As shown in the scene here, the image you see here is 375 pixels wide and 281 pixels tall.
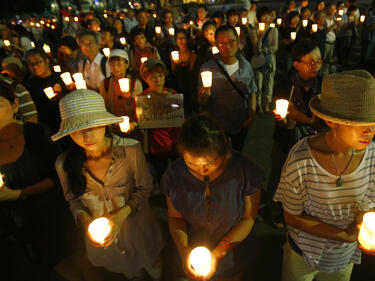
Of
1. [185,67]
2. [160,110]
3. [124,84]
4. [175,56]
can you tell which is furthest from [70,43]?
[160,110]

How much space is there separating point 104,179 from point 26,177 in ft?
3.04

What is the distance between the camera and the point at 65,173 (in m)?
2.14

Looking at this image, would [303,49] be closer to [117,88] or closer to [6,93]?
[117,88]

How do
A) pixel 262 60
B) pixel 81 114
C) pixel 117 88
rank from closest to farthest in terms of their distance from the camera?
pixel 81 114, pixel 117 88, pixel 262 60

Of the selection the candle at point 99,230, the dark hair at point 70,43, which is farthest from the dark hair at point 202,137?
the dark hair at point 70,43

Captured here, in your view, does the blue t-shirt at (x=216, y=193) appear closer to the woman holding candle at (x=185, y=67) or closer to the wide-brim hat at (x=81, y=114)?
the wide-brim hat at (x=81, y=114)

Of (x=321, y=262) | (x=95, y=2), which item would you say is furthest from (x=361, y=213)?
(x=95, y=2)

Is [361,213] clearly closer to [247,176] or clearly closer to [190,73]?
[247,176]

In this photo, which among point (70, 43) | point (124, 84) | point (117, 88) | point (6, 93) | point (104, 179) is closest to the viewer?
point (104, 179)

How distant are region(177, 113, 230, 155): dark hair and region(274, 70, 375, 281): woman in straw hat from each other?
0.53 metres

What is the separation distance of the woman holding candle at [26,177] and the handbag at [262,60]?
4.80 meters

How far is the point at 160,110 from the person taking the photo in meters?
3.39

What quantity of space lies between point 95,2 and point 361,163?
40397 mm

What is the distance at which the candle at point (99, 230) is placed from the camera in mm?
1818
